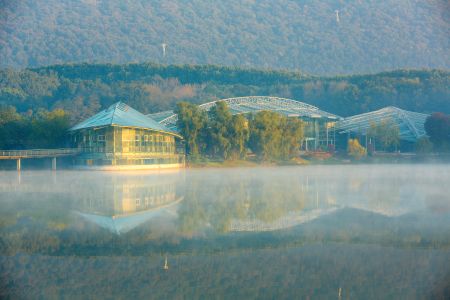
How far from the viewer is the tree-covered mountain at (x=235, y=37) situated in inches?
6516

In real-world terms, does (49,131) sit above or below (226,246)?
above

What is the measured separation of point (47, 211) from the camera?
2562 cm

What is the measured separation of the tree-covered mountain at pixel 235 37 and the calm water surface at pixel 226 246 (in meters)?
140

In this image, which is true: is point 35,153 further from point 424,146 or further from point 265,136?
point 424,146

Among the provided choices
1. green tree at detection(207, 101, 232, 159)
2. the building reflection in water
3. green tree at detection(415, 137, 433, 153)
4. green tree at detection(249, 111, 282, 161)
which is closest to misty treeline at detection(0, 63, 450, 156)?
green tree at detection(207, 101, 232, 159)

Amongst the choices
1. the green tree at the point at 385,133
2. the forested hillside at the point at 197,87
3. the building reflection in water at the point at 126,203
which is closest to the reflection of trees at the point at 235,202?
the building reflection in water at the point at 126,203

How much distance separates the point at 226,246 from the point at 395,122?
231ft

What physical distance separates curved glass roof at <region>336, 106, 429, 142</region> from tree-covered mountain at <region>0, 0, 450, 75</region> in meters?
75.4

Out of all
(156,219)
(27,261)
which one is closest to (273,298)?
(27,261)

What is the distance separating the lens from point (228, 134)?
63.5m

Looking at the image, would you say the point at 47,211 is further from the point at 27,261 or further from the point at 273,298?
the point at 273,298

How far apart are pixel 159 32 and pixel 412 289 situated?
18032 cm

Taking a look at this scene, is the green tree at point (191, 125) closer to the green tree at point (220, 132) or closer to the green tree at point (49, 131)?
the green tree at point (220, 132)

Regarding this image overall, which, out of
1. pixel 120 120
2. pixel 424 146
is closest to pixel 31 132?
pixel 120 120
